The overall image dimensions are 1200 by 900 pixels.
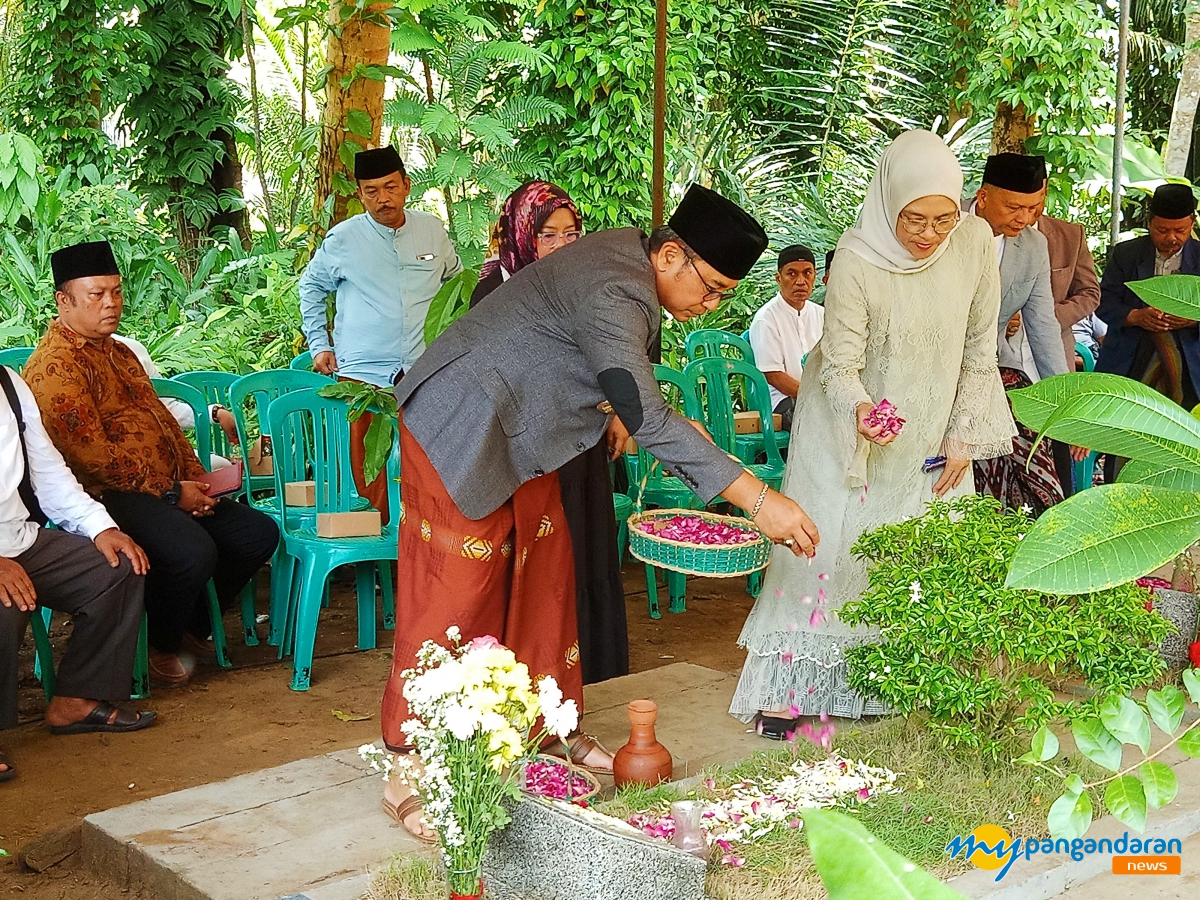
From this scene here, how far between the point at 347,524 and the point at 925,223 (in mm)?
2263

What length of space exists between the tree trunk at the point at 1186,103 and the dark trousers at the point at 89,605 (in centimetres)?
849

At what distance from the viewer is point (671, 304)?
2762mm

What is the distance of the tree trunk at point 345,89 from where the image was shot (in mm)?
5871

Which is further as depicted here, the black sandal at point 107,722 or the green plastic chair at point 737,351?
the green plastic chair at point 737,351

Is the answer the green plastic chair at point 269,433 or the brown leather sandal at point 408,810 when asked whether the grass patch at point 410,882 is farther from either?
the green plastic chair at point 269,433

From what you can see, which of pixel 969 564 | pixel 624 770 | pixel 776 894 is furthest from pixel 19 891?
pixel 969 564

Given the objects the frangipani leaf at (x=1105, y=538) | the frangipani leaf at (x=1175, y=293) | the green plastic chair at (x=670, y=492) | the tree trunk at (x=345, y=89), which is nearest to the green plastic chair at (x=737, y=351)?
the green plastic chair at (x=670, y=492)

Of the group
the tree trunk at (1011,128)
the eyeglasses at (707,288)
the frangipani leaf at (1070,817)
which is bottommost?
the frangipani leaf at (1070,817)

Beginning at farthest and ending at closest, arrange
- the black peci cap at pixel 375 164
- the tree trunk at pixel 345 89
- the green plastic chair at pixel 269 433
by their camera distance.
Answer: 1. the tree trunk at pixel 345 89
2. the black peci cap at pixel 375 164
3. the green plastic chair at pixel 269 433

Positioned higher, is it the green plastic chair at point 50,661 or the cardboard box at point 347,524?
the cardboard box at point 347,524

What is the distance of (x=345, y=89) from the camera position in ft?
19.5

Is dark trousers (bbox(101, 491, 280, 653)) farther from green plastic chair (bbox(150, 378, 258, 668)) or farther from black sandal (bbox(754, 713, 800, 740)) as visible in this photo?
black sandal (bbox(754, 713, 800, 740))

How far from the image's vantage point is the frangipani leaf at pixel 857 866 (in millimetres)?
404

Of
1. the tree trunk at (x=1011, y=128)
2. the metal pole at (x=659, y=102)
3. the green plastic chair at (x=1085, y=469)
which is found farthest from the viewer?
the tree trunk at (x=1011, y=128)
